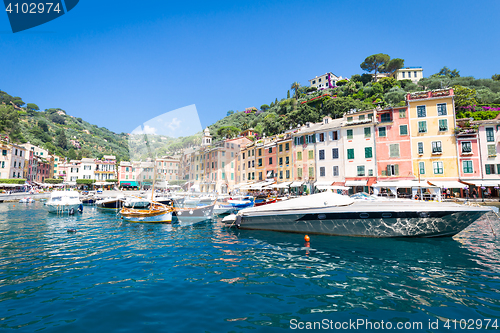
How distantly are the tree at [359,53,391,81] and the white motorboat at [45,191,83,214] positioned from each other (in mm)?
112057

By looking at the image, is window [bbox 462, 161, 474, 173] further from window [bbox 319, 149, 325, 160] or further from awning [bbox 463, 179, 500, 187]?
window [bbox 319, 149, 325, 160]

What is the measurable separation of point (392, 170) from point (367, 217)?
26.5m

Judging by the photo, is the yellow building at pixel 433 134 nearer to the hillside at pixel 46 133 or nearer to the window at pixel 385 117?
the window at pixel 385 117

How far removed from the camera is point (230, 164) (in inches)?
2420

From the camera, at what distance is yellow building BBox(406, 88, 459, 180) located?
33656mm

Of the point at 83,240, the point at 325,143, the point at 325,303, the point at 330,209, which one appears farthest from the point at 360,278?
the point at 325,143

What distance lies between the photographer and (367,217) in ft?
46.7

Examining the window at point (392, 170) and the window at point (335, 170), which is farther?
the window at point (335, 170)

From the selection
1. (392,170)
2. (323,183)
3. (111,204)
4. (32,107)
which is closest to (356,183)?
(323,183)

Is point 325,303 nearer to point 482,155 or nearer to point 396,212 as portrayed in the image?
point 396,212

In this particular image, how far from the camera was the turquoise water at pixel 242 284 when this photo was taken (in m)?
5.98

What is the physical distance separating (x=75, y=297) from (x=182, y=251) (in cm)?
582

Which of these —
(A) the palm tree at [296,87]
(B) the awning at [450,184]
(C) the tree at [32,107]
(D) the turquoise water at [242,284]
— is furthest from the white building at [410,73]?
(C) the tree at [32,107]

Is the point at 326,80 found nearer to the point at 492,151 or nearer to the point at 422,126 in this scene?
the point at 422,126
